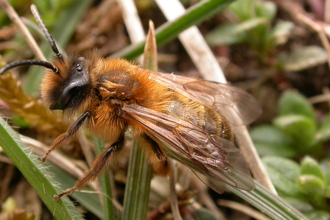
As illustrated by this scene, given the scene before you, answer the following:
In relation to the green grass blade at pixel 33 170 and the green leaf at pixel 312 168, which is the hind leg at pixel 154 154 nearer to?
the green grass blade at pixel 33 170

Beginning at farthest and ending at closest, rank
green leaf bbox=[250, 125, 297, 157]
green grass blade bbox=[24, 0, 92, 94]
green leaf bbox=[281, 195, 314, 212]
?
1. green grass blade bbox=[24, 0, 92, 94]
2. green leaf bbox=[250, 125, 297, 157]
3. green leaf bbox=[281, 195, 314, 212]

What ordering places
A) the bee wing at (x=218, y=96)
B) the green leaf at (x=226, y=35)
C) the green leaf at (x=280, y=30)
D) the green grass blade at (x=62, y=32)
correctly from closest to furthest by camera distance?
1. the bee wing at (x=218, y=96)
2. the green grass blade at (x=62, y=32)
3. the green leaf at (x=280, y=30)
4. the green leaf at (x=226, y=35)

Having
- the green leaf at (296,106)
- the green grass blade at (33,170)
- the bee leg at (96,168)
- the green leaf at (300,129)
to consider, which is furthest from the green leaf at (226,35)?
the green grass blade at (33,170)

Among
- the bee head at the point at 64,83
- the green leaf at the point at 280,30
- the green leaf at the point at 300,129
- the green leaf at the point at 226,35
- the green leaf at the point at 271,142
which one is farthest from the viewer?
the green leaf at the point at 226,35

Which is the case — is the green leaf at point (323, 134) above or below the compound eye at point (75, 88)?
below

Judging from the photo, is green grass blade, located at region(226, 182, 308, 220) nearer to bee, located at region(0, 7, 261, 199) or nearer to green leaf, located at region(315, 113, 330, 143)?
bee, located at region(0, 7, 261, 199)

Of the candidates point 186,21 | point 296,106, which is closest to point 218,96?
point 186,21

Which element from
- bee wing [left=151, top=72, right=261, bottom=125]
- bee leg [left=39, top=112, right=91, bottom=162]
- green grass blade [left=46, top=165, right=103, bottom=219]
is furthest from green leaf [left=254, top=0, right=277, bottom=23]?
green grass blade [left=46, top=165, right=103, bottom=219]
